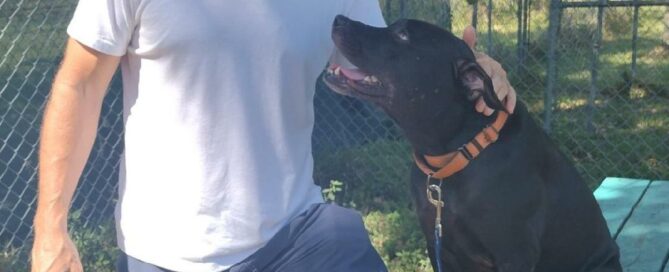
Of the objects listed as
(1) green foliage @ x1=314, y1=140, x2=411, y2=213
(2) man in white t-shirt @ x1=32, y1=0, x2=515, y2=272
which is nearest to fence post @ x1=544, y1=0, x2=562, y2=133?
(1) green foliage @ x1=314, y1=140, x2=411, y2=213

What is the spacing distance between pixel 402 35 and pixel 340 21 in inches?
16.7

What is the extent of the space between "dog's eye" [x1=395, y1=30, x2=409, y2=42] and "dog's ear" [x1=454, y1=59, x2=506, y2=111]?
0.20 m

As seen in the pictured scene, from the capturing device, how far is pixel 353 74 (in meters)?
3.11

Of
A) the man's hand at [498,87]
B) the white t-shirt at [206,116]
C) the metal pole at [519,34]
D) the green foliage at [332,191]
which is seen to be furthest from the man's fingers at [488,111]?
the metal pole at [519,34]

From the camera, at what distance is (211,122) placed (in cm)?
245

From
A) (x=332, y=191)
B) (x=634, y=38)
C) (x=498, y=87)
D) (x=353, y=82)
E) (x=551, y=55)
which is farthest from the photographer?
(x=634, y=38)

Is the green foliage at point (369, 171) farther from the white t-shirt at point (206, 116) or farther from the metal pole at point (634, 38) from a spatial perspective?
the white t-shirt at point (206, 116)

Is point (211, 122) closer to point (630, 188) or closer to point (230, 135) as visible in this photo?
point (230, 135)

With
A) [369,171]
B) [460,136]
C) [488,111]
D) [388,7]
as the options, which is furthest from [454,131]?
[388,7]

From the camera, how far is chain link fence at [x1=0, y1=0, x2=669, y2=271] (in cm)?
528

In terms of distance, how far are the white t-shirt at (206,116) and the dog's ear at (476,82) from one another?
0.60 meters

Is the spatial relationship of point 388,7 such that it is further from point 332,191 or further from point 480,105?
point 480,105

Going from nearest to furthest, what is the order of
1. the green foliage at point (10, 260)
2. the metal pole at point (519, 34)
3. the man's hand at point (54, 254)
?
the man's hand at point (54, 254) → the green foliage at point (10, 260) → the metal pole at point (519, 34)

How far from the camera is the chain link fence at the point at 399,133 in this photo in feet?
17.3
